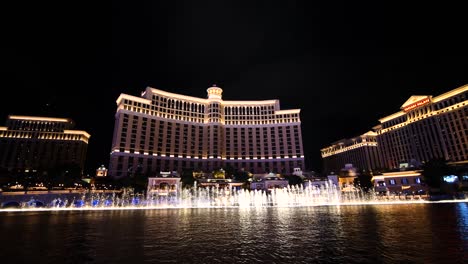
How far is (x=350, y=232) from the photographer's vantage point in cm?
1716

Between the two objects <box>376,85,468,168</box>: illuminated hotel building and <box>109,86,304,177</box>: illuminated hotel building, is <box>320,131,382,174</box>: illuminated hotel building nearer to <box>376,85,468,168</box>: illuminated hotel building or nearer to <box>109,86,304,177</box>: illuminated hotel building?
<box>376,85,468,168</box>: illuminated hotel building

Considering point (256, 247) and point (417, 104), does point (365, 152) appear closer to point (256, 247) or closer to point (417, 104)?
point (417, 104)

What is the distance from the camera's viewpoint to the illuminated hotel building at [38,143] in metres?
139

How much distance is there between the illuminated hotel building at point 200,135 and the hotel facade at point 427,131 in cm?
5121

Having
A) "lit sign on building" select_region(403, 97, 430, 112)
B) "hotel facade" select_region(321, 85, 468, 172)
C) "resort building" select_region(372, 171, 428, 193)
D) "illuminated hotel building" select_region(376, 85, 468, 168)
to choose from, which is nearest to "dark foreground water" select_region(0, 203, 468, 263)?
"resort building" select_region(372, 171, 428, 193)

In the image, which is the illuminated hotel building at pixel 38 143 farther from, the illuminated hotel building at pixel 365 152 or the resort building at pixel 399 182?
the illuminated hotel building at pixel 365 152

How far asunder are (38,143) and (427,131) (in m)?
217

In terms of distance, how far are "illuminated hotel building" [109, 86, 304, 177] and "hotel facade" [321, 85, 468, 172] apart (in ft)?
168

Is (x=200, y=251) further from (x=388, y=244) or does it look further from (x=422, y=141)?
(x=422, y=141)

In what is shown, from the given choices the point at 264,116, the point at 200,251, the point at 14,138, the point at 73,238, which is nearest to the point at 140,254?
the point at 200,251

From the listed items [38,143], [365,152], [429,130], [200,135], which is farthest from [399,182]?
[38,143]

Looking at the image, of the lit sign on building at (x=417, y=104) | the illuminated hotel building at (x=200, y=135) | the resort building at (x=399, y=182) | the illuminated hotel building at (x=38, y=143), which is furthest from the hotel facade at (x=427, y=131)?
the illuminated hotel building at (x=38, y=143)

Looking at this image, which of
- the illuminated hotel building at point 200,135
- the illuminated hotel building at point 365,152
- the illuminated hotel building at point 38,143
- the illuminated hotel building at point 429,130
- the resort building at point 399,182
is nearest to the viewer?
the resort building at point 399,182

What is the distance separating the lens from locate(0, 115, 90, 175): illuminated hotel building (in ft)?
456
